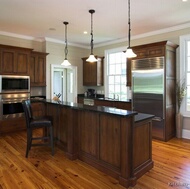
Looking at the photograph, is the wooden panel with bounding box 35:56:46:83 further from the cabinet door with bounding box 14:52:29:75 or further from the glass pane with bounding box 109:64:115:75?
the glass pane with bounding box 109:64:115:75

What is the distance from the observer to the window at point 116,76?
19.5 feet

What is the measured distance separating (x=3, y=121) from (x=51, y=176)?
2.87 meters

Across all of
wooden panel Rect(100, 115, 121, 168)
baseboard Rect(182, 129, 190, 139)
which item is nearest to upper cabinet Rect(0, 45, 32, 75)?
wooden panel Rect(100, 115, 121, 168)

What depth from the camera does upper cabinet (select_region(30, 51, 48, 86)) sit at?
538 centimetres

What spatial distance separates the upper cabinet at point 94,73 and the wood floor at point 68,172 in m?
3.32

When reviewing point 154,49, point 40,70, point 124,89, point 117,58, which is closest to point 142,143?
point 154,49

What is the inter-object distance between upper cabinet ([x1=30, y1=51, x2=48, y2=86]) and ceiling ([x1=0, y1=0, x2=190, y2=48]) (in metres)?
0.66

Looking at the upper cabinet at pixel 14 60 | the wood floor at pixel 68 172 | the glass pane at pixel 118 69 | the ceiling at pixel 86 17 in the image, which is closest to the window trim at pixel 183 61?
the ceiling at pixel 86 17

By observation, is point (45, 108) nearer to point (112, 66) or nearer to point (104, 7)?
point (104, 7)

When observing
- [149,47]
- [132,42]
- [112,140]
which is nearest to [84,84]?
[132,42]

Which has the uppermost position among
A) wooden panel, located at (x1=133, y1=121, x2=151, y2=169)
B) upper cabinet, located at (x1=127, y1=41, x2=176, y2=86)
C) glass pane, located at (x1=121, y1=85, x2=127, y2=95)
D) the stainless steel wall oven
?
upper cabinet, located at (x1=127, y1=41, x2=176, y2=86)

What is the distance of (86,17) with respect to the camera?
13.2 ft

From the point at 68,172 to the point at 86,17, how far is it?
3323 millimetres

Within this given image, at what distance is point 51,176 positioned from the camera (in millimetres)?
2629
